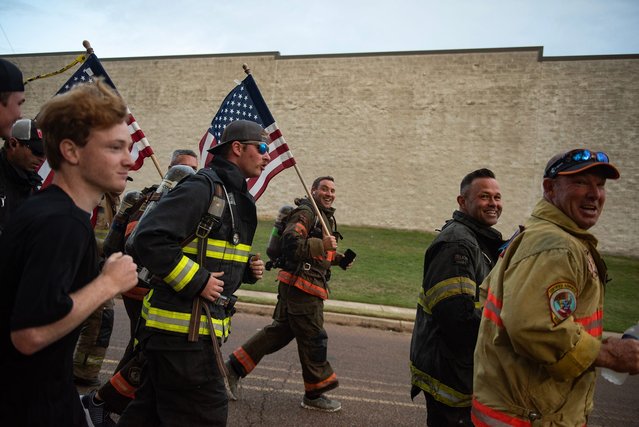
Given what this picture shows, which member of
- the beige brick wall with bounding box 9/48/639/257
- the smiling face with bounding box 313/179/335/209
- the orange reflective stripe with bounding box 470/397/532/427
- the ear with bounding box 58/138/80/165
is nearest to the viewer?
the ear with bounding box 58/138/80/165

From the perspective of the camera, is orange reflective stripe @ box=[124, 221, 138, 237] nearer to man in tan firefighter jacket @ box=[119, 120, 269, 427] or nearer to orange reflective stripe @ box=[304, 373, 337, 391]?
man in tan firefighter jacket @ box=[119, 120, 269, 427]

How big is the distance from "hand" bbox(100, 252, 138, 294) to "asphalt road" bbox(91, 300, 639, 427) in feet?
9.55

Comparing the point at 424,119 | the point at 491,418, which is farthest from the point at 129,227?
the point at 424,119

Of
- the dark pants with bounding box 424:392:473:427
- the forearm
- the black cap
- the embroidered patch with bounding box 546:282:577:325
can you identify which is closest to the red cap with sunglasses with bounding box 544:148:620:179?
the embroidered patch with bounding box 546:282:577:325

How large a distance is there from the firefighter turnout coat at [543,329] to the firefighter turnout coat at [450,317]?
63 centimetres

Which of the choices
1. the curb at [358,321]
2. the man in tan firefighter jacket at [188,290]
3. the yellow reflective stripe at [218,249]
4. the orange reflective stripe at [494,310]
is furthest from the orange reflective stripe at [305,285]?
the curb at [358,321]

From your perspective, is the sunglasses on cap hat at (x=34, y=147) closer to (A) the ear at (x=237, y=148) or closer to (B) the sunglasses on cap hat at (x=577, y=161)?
(A) the ear at (x=237, y=148)

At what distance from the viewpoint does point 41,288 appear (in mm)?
1592

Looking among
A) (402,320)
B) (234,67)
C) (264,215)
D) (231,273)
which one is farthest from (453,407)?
(234,67)

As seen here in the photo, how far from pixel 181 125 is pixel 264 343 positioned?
965 inches

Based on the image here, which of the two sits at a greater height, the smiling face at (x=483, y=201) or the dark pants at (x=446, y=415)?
the smiling face at (x=483, y=201)

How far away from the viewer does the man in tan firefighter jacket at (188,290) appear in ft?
9.15

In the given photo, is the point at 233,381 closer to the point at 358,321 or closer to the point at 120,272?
the point at 120,272

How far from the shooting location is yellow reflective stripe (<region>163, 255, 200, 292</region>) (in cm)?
280
